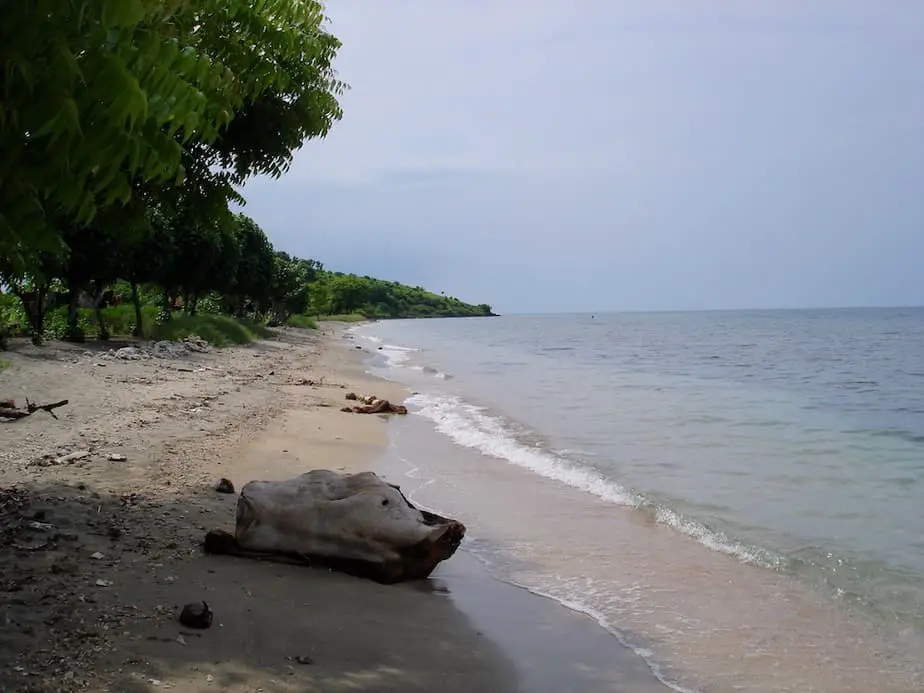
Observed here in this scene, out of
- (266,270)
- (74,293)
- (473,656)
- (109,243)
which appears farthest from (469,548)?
(266,270)

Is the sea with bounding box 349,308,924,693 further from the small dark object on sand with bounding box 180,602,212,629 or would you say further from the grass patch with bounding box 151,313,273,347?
the grass patch with bounding box 151,313,273,347

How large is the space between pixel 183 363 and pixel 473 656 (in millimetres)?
18864

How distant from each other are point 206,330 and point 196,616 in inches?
1214

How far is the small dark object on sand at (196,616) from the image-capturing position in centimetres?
433

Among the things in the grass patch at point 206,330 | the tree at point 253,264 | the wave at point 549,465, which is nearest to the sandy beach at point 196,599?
the wave at point 549,465

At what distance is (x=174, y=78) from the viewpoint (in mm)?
2416

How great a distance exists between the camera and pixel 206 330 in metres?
33.5

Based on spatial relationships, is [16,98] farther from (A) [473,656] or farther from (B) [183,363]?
(B) [183,363]

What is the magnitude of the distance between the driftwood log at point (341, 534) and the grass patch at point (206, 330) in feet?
81.8

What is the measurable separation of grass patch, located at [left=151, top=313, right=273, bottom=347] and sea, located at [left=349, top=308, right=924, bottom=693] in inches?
568

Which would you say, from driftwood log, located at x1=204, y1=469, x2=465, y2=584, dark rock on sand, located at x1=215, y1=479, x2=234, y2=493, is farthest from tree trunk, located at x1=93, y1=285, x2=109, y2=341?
driftwood log, located at x1=204, y1=469, x2=465, y2=584

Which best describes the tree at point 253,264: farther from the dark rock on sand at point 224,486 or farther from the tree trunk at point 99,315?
the dark rock on sand at point 224,486

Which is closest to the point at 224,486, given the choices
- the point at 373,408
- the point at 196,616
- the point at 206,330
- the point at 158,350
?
the point at 196,616

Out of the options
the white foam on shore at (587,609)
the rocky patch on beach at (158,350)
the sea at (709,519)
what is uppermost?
the rocky patch on beach at (158,350)
